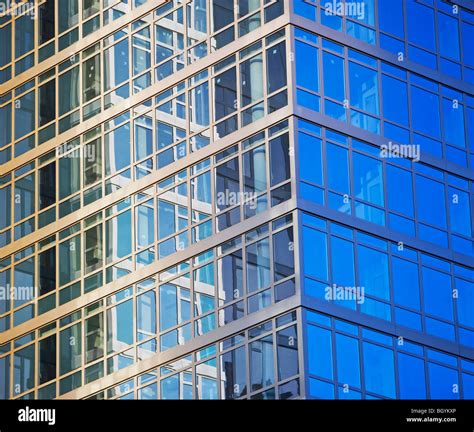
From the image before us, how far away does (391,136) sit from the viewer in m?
54.6

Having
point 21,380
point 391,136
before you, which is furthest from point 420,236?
point 21,380

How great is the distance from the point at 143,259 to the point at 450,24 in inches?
394

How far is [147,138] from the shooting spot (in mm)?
56812

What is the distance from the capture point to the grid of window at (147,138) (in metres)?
53.7

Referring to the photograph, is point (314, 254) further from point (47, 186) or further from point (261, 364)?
point (47, 186)

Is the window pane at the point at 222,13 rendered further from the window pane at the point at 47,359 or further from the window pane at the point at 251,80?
the window pane at the point at 47,359

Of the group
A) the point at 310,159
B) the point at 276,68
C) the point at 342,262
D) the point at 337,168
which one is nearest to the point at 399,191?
the point at 337,168

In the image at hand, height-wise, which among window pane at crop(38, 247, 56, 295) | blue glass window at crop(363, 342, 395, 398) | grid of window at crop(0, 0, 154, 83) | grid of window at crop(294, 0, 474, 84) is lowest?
blue glass window at crop(363, 342, 395, 398)

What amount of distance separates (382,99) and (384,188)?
2342mm

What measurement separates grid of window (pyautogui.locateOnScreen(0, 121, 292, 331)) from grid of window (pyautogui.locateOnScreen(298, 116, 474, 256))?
2.53 ft

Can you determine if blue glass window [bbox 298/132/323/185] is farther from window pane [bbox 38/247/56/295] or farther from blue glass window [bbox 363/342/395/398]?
window pane [bbox 38/247/56/295]

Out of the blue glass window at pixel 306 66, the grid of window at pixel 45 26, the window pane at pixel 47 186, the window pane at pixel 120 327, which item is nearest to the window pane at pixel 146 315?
the window pane at pixel 120 327

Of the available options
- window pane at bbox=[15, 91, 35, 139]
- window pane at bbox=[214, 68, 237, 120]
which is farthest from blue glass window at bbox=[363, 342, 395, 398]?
window pane at bbox=[15, 91, 35, 139]

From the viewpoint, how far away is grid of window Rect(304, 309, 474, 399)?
50.6 metres
